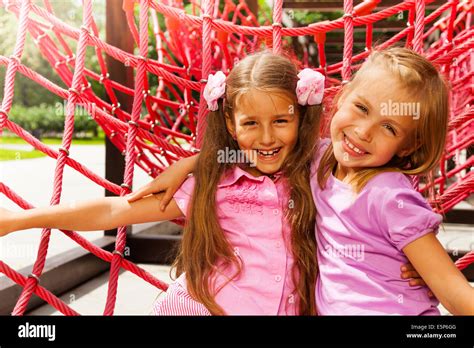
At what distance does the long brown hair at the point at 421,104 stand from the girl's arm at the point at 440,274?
0.13 meters

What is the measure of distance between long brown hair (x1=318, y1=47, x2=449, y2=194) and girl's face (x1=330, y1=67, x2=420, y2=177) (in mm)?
11

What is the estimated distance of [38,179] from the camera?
18.1 feet

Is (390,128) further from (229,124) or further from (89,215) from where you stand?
(89,215)

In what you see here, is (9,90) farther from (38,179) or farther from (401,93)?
(38,179)

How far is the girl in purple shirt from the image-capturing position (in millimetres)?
868

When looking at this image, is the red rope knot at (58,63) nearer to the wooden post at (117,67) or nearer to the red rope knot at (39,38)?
the red rope knot at (39,38)

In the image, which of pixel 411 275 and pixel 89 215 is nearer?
pixel 411 275

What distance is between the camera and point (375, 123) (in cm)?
91

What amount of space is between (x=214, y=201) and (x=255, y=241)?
0.33 ft

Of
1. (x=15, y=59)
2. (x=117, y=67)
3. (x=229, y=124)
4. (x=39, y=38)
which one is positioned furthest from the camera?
(x=117, y=67)

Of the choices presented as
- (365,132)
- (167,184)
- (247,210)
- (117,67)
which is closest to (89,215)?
(167,184)

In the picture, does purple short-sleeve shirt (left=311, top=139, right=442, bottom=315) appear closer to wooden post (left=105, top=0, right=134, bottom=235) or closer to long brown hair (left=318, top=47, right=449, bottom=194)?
long brown hair (left=318, top=47, right=449, bottom=194)
